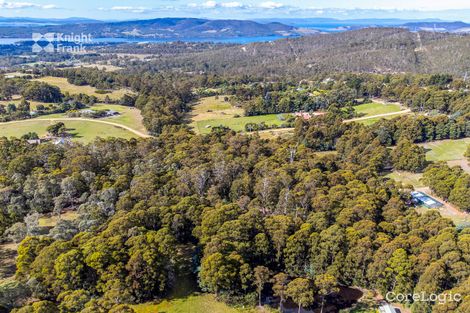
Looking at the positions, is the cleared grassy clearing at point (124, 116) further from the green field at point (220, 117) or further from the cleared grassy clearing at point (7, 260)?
the cleared grassy clearing at point (7, 260)

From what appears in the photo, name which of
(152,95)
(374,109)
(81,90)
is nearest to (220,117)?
(152,95)

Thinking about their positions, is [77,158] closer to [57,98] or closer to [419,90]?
[57,98]

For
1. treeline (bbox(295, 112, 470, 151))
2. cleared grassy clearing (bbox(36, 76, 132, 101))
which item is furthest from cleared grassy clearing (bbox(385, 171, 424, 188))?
cleared grassy clearing (bbox(36, 76, 132, 101))

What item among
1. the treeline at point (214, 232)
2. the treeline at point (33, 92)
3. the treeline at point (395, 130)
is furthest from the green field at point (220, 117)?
the treeline at point (33, 92)

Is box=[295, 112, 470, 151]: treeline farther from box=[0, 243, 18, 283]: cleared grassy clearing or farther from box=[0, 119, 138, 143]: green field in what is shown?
box=[0, 243, 18, 283]: cleared grassy clearing

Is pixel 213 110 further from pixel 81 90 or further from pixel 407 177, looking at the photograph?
pixel 407 177
